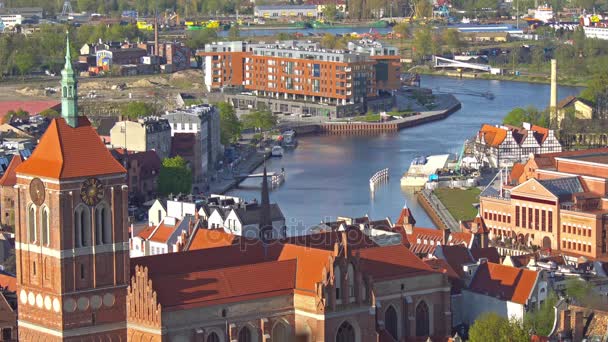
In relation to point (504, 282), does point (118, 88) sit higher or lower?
lower

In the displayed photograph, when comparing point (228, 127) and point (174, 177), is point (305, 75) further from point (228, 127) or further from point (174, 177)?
point (174, 177)

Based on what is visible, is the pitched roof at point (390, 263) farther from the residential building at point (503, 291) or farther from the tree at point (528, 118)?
the tree at point (528, 118)

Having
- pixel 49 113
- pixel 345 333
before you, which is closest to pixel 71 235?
pixel 345 333

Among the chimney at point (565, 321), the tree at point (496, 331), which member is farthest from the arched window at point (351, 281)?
the chimney at point (565, 321)

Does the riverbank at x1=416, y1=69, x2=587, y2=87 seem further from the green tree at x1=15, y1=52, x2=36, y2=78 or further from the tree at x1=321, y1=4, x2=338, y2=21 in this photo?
the tree at x1=321, y1=4, x2=338, y2=21

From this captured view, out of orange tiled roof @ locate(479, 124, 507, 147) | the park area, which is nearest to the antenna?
orange tiled roof @ locate(479, 124, 507, 147)

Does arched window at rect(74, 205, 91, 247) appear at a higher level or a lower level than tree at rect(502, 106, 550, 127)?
higher
